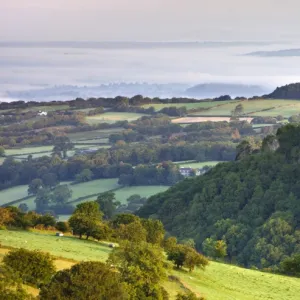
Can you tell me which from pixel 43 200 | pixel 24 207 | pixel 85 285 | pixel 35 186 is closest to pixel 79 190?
pixel 43 200

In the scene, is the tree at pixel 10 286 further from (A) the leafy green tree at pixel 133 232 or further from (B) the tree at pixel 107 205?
(B) the tree at pixel 107 205

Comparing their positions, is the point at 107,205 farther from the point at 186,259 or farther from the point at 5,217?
the point at 186,259

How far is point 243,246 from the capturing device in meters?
55.1

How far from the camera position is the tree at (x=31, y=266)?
26.1 metres

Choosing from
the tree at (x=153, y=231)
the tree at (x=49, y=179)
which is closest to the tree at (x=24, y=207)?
the tree at (x=49, y=179)

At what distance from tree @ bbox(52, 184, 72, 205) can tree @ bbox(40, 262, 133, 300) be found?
5404 centimetres

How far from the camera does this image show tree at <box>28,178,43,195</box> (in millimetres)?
88750

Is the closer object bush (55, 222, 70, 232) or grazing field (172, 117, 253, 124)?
bush (55, 222, 70, 232)

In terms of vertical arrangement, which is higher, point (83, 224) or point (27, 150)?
point (83, 224)

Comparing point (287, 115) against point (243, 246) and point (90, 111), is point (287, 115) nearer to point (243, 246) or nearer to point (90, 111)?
point (90, 111)

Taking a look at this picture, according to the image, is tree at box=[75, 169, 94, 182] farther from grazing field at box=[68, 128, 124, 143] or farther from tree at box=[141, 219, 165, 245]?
tree at box=[141, 219, 165, 245]

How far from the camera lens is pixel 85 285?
23.5m

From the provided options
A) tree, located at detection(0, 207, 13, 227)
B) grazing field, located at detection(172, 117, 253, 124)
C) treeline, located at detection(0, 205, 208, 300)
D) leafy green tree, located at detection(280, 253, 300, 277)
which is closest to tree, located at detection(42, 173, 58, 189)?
grazing field, located at detection(172, 117, 253, 124)

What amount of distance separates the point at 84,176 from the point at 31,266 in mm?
64054
